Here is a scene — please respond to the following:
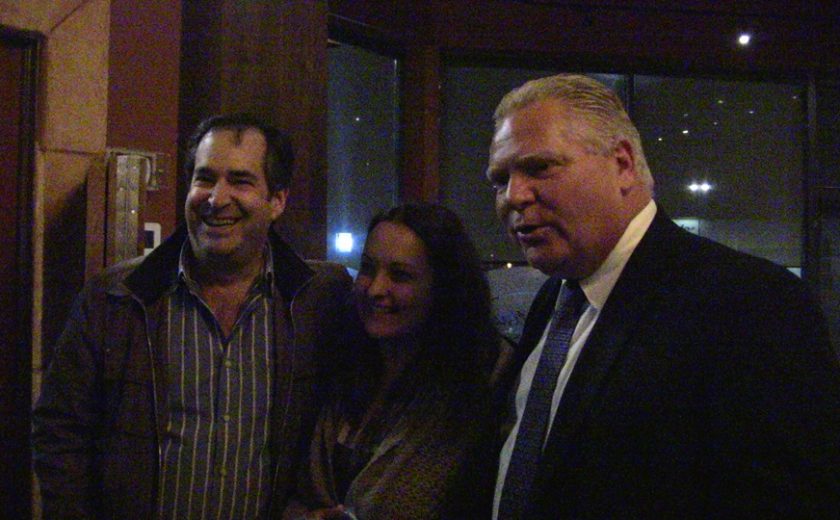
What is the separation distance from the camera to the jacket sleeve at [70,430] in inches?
72.1

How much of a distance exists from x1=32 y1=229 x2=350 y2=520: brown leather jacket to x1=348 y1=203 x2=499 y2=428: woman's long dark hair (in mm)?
181

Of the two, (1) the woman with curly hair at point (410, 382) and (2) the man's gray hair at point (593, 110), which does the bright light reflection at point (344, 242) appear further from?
(2) the man's gray hair at point (593, 110)

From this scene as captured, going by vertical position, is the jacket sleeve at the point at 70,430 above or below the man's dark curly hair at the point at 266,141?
below

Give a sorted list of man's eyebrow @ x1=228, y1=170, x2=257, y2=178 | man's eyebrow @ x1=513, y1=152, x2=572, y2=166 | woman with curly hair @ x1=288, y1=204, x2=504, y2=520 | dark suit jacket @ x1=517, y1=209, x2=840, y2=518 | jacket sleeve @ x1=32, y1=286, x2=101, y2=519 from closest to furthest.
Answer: dark suit jacket @ x1=517, y1=209, x2=840, y2=518, man's eyebrow @ x1=513, y1=152, x2=572, y2=166, woman with curly hair @ x1=288, y1=204, x2=504, y2=520, jacket sleeve @ x1=32, y1=286, x2=101, y2=519, man's eyebrow @ x1=228, y1=170, x2=257, y2=178

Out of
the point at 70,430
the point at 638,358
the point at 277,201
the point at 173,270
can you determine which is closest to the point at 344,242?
the point at 277,201

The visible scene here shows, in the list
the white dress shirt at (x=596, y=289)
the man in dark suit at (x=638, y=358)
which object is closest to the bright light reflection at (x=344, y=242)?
the man in dark suit at (x=638, y=358)

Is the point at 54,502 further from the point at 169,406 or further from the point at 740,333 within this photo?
the point at 740,333

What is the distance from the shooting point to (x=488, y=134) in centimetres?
457

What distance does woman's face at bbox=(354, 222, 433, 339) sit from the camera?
189cm

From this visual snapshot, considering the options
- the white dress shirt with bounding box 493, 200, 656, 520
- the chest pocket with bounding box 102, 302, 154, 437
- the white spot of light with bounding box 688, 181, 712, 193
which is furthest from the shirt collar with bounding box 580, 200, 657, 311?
the white spot of light with bounding box 688, 181, 712, 193

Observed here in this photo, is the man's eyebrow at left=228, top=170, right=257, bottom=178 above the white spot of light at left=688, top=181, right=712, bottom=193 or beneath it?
beneath

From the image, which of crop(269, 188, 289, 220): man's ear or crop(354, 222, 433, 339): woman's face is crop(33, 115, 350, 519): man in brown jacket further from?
crop(354, 222, 433, 339): woman's face

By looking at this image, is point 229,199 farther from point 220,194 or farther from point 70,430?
point 70,430

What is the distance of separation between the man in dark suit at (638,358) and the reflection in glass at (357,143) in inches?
102
